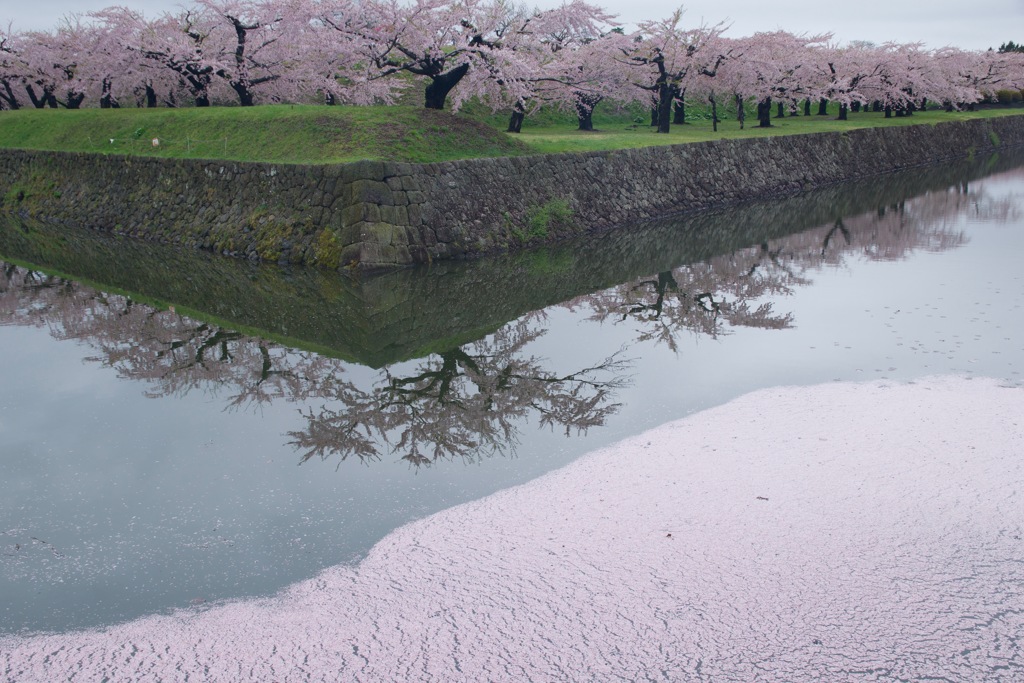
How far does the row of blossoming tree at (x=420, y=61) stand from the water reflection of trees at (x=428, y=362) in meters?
7.51

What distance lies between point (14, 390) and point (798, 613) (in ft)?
24.5

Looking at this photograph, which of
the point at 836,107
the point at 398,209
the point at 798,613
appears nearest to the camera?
the point at 798,613

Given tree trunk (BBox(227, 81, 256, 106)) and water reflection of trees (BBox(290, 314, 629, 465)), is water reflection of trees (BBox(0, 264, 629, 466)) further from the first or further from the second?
tree trunk (BBox(227, 81, 256, 106))

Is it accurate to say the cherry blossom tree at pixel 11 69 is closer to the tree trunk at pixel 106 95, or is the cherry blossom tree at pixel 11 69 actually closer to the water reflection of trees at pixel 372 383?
the tree trunk at pixel 106 95

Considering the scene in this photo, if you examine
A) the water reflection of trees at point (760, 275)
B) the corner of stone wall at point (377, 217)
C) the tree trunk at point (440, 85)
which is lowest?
the water reflection of trees at point (760, 275)

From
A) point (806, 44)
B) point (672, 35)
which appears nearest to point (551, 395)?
point (672, 35)

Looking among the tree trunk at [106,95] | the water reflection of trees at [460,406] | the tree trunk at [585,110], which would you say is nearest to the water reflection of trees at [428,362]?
Result: the water reflection of trees at [460,406]

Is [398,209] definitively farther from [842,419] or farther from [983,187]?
[983,187]

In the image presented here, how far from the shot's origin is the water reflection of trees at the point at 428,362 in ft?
23.6

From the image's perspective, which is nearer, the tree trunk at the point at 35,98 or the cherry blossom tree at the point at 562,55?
the cherry blossom tree at the point at 562,55

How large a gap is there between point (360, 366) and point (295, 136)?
9107 millimetres

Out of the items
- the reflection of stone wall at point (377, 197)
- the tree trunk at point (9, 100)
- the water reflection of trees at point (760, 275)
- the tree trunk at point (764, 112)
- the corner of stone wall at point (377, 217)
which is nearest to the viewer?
the water reflection of trees at point (760, 275)

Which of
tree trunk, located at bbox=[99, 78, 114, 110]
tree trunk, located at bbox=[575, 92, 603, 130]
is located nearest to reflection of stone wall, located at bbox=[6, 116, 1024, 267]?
tree trunk, located at bbox=[99, 78, 114, 110]

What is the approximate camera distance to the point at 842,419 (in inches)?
277
